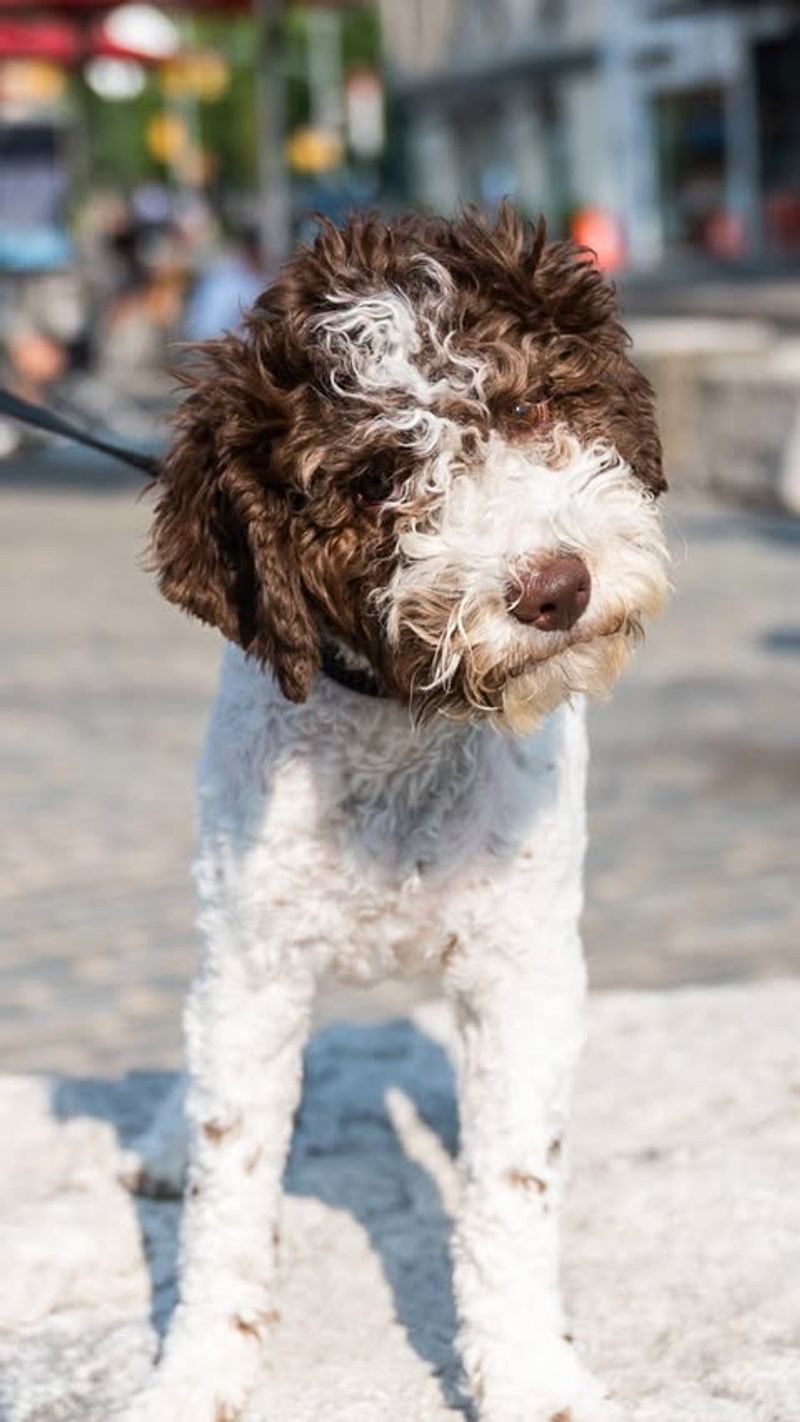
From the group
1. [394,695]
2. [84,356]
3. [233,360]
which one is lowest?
[394,695]

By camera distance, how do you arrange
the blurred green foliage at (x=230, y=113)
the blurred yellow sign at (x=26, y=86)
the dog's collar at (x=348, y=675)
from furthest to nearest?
the blurred green foliage at (x=230, y=113), the blurred yellow sign at (x=26, y=86), the dog's collar at (x=348, y=675)

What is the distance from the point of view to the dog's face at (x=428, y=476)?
299cm

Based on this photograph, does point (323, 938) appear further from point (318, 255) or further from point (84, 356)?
point (84, 356)

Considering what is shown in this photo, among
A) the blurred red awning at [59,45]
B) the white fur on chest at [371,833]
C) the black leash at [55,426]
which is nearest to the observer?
the white fur on chest at [371,833]

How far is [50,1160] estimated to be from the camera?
452 centimetres

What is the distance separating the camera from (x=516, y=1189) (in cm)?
344

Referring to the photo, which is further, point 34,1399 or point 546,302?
point 34,1399

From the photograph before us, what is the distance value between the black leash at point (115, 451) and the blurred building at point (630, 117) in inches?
1415

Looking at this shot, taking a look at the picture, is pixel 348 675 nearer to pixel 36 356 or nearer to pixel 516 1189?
pixel 516 1189

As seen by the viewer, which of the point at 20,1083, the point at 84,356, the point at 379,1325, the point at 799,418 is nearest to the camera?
the point at 379,1325

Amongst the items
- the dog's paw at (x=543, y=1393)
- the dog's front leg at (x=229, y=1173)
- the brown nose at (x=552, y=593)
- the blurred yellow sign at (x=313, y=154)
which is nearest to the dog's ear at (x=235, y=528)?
the brown nose at (x=552, y=593)

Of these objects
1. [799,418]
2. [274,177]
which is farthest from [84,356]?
[799,418]

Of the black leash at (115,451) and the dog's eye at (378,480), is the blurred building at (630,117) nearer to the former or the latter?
the black leash at (115,451)

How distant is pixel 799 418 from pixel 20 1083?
354 inches
